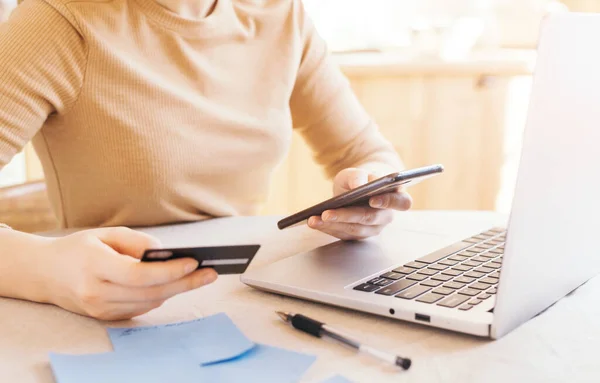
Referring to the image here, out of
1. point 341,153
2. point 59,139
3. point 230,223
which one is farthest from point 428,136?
point 59,139

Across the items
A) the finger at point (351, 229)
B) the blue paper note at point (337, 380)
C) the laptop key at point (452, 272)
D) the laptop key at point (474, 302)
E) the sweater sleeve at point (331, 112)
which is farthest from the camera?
the sweater sleeve at point (331, 112)

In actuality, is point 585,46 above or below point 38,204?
above

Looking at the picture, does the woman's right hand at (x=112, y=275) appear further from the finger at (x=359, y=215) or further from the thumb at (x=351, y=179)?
the thumb at (x=351, y=179)

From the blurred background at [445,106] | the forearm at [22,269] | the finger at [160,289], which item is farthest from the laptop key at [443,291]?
the blurred background at [445,106]

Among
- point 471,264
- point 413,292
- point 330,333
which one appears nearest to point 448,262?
point 471,264

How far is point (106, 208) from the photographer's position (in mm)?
1005

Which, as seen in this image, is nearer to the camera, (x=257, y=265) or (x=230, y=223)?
(x=257, y=265)

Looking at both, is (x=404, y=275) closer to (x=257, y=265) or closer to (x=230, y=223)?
(x=257, y=265)

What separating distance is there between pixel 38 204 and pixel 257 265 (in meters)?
0.63

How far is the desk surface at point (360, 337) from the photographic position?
511 millimetres

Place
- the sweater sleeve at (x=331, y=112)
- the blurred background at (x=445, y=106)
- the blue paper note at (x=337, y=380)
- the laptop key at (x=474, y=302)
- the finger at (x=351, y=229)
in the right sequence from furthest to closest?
the blurred background at (x=445, y=106), the sweater sleeve at (x=331, y=112), the finger at (x=351, y=229), the laptop key at (x=474, y=302), the blue paper note at (x=337, y=380)

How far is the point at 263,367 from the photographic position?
20.4 inches

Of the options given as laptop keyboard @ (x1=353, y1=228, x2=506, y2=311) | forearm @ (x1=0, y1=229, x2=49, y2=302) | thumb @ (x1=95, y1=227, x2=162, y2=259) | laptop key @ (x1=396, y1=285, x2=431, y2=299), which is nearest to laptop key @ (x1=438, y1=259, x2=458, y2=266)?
laptop keyboard @ (x1=353, y1=228, x2=506, y2=311)

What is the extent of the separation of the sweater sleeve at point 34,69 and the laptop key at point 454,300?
1.99ft
